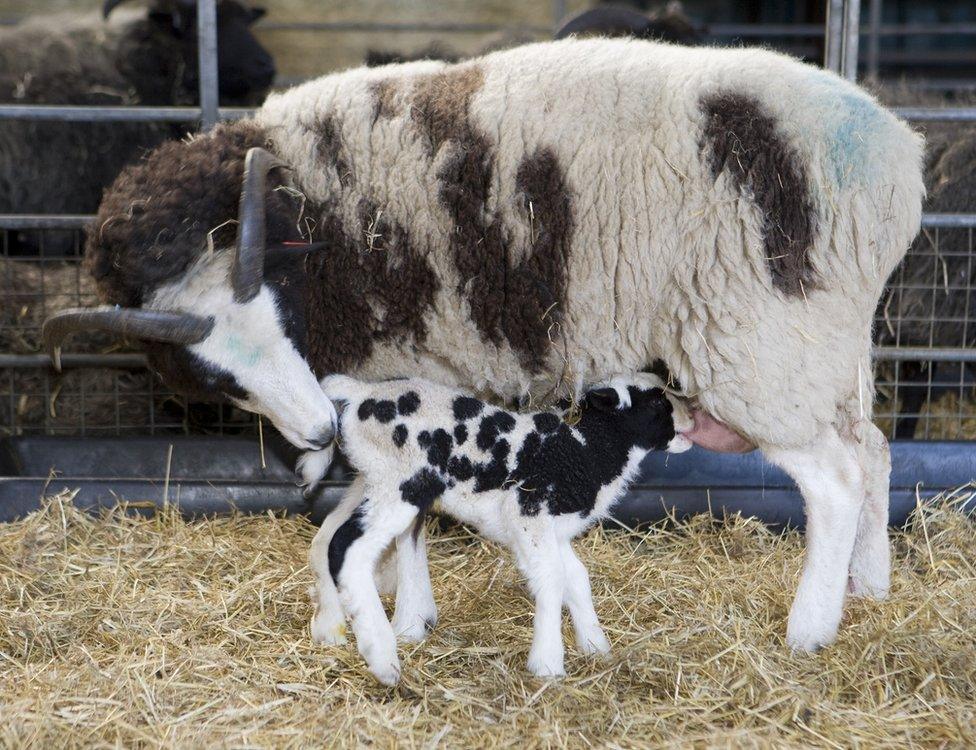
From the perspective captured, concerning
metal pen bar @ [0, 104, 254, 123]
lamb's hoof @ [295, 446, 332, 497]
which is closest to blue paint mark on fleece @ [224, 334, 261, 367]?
lamb's hoof @ [295, 446, 332, 497]

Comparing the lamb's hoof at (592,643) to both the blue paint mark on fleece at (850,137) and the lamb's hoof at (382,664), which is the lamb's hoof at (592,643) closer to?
the lamb's hoof at (382,664)

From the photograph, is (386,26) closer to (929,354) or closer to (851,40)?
(851,40)

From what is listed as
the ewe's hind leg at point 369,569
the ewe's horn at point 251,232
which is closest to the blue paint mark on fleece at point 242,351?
the ewe's horn at point 251,232

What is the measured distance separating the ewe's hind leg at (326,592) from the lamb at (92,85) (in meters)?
3.01

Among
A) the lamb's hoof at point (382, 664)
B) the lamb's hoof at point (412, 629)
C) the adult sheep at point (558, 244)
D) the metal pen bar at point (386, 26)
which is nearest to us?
the lamb's hoof at point (382, 664)

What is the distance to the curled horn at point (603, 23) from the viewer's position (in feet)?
21.7

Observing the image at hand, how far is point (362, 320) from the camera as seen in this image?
3.24 meters

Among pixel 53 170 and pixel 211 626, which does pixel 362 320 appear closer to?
pixel 211 626

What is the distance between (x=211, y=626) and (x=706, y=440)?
1602mm

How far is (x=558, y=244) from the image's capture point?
3.11 meters

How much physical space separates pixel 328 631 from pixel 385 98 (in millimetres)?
1560

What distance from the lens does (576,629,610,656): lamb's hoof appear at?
10.4ft

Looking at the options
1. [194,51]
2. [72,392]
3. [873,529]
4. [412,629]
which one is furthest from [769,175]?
[194,51]

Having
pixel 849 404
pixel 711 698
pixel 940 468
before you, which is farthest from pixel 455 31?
pixel 711 698
